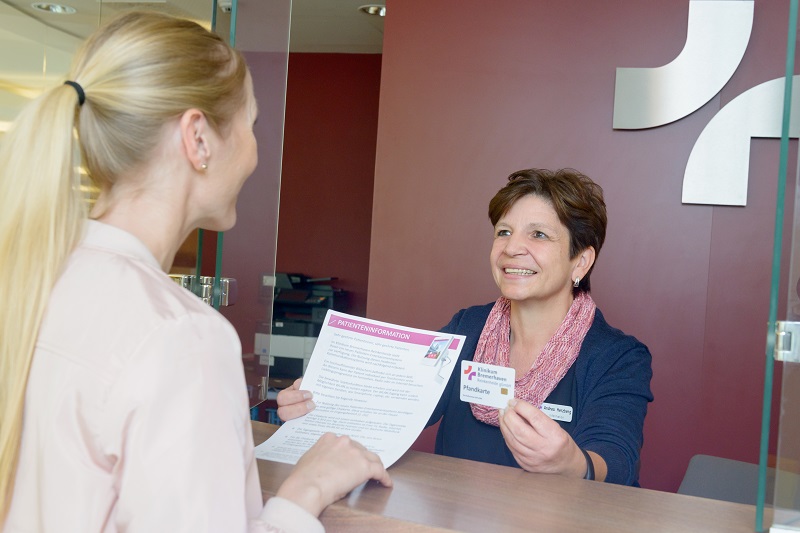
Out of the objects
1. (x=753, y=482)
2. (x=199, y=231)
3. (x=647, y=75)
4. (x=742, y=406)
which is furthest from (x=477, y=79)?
(x=199, y=231)

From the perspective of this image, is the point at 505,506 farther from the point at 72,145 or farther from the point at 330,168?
the point at 330,168

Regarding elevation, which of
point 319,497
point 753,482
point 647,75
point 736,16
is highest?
point 736,16

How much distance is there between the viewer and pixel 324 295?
21.9 feet

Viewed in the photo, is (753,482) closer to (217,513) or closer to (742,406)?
(742,406)

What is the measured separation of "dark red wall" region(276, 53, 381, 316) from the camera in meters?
7.02

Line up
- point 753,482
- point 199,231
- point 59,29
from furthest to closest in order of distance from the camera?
1. point 753,482
2. point 59,29
3. point 199,231

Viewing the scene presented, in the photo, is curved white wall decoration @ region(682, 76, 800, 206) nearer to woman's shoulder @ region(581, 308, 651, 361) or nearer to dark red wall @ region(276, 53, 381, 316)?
woman's shoulder @ region(581, 308, 651, 361)

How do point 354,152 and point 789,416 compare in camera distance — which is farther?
point 354,152

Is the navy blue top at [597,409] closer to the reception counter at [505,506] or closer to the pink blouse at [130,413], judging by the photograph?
the reception counter at [505,506]

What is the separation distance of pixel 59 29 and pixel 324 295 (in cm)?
482

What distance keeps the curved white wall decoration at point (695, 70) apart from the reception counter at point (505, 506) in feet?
8.83

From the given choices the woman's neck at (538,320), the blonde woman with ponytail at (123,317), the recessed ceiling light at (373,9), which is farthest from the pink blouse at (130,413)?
the recessed ceiling light at (373,9)

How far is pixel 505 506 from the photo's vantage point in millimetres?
1116

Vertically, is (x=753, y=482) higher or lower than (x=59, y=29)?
lower
